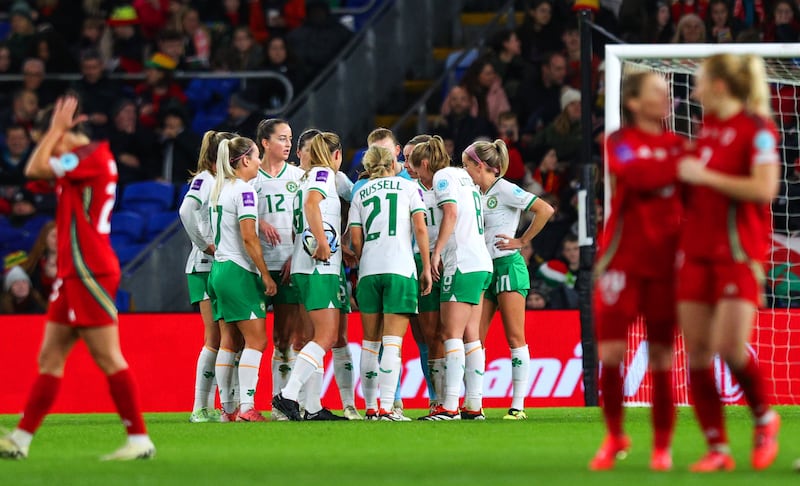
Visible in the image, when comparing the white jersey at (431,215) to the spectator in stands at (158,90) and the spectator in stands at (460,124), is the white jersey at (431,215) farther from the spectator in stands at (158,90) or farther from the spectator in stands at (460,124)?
the spectator in stands at (158,90)

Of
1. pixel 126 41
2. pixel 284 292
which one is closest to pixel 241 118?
pixel 126 41

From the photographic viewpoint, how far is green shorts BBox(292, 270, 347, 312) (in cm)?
1058

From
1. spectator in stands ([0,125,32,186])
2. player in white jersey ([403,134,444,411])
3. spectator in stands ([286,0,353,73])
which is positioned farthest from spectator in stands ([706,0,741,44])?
spectator in stands ([0,125,32,186])

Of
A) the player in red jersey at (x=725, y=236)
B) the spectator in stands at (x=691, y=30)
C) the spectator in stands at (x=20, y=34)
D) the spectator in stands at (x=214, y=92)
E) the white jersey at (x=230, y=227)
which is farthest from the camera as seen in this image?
the spectator in stands at (x=20, y=34)

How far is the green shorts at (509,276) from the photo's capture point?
36.7ft

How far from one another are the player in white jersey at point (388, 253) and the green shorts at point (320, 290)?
19 centimetres

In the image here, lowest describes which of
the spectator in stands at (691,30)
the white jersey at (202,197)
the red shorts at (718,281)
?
the red shorts at (718,281)

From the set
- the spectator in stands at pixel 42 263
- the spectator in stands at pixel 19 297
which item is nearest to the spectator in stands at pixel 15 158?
the spectator in stands at pixel 42 263

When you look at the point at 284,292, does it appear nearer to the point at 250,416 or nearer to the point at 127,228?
the point at 250,416

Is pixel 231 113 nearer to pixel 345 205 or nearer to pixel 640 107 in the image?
pixel 345 205

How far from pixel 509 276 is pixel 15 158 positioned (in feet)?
31.2

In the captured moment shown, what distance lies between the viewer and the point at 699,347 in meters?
6.58

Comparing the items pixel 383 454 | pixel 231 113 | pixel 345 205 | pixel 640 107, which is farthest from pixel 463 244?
pixel 231 113

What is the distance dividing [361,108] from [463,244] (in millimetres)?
8354
